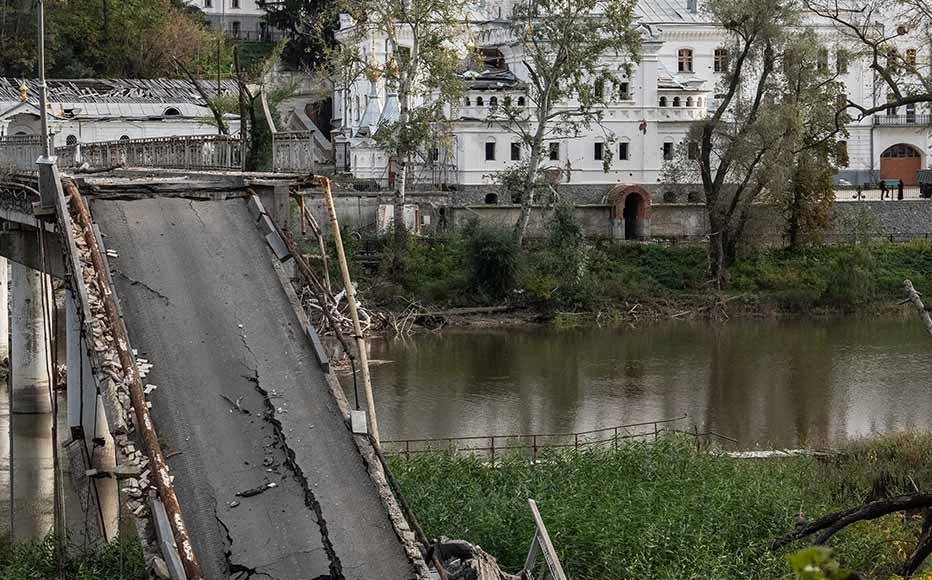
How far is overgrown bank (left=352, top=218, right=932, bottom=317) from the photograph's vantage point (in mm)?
41469

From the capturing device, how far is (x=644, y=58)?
50.4 m

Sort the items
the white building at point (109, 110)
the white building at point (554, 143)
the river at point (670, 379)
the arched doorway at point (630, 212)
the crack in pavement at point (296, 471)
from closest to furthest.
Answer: the crack in pavement at point (296, 471) < the river at point (670, 379) < the white building at point (109, 110) < the arched doorway at point (630, 212) < the white building at point (554, 143)

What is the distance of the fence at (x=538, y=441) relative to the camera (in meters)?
22.8

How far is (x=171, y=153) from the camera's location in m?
24.1

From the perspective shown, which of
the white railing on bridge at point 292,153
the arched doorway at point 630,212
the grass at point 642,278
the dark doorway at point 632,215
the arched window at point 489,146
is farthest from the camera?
the arched window at point 489,146

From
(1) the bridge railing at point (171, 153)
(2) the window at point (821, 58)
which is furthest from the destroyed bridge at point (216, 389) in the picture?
(2) the window at point (821, 58)

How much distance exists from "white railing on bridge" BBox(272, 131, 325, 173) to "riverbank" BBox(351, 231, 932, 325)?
21.7 meters

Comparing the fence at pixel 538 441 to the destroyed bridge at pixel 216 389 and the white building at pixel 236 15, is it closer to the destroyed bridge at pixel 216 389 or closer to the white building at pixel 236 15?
the destroyed bridge at pixel 216 389

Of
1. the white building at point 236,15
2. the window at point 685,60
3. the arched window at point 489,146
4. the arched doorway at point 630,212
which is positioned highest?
the white building at point 236,15

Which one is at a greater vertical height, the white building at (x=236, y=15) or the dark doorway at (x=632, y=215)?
the white building at (x=236, y=15)

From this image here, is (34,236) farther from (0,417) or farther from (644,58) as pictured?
(644,58)

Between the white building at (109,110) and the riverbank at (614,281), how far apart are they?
7.80 metres

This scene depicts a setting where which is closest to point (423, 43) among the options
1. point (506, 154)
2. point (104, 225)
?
point (506, 154)

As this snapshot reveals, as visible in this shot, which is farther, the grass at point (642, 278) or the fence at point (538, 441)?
the grass at point (642, 278)
